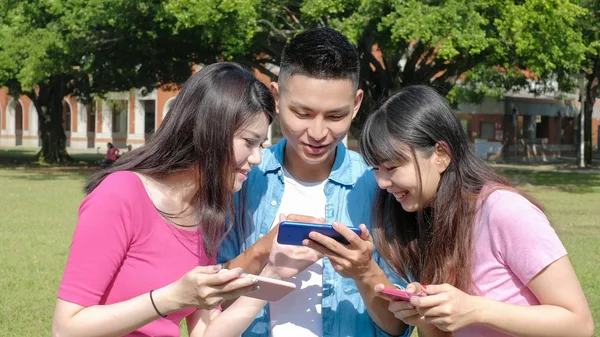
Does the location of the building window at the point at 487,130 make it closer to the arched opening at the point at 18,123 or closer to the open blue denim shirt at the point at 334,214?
the arched opening at the point at 18,123

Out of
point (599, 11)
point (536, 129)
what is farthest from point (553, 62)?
point (536, 129)

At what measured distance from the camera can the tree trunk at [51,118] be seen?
108ft

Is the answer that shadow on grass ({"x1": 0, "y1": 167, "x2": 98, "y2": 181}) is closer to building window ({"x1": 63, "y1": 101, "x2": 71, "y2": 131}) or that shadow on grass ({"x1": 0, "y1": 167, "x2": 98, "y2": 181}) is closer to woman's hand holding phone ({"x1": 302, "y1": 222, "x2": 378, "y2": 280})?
woman's hand holding phone ({"x1": 302, "y1": 222, "x2": 378, "y2": 280})

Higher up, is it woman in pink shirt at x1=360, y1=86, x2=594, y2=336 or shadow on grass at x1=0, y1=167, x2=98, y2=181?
woman in pink shirt at x1=360, y1=86, x2=594, y2=336

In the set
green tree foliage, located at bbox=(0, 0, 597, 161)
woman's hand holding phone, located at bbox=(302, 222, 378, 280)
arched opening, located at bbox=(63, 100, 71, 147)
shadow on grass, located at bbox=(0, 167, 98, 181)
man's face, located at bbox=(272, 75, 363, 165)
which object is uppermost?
green tree foliage, located at bbox=(0, 0, 597, 161)

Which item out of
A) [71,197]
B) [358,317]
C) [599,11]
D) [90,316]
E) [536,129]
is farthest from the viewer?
[536,129]

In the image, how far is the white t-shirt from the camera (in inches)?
111

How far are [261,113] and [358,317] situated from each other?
893 millimetres

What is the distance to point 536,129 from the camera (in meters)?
46.8

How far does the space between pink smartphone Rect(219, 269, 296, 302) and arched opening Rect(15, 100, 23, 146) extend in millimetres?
61938

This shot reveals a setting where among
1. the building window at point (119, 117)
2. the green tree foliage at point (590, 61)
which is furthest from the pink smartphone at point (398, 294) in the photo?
the building window at point (119, 117)

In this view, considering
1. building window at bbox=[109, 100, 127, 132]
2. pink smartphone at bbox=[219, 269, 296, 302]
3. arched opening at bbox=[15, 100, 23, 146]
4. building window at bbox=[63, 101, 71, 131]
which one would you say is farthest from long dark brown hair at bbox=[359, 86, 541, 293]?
arched opening at bbox=[15, 100, 23, 146]

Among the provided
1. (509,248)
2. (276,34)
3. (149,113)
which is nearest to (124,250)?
(509,248)

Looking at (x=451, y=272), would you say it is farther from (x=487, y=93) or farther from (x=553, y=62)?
(x=487, y=93)
